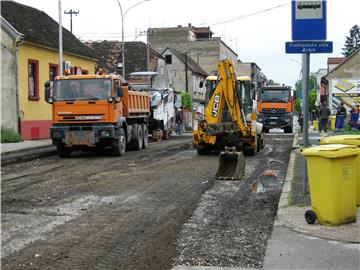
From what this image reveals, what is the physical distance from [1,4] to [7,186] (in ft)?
61.3

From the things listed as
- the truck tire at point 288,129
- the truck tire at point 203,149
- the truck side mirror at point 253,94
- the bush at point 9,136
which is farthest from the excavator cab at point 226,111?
the truck tire at point 288,129

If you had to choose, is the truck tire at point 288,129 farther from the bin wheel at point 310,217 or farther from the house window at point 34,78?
the bin wheel at point 310,217

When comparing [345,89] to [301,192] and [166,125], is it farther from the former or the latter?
[301,192]

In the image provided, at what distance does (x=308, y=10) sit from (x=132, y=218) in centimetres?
462

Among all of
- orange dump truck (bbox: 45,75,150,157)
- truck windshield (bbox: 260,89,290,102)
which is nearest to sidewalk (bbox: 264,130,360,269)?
orange dump truck (bbox: 45,75,150,157)

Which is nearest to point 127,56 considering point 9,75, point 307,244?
point 9,75

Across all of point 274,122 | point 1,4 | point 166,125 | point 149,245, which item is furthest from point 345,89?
point 149,245

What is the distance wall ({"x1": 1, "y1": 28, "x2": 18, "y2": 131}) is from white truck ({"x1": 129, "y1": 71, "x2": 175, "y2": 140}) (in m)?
6.05

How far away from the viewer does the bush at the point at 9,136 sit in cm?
2367

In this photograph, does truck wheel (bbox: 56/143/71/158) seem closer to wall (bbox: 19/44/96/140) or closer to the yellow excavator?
the yellow excavator

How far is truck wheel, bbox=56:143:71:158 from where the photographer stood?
19.2 meters

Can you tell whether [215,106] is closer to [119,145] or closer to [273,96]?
[119,145]

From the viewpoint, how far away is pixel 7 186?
39.7 feet

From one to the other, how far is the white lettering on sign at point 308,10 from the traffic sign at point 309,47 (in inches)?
17.2
